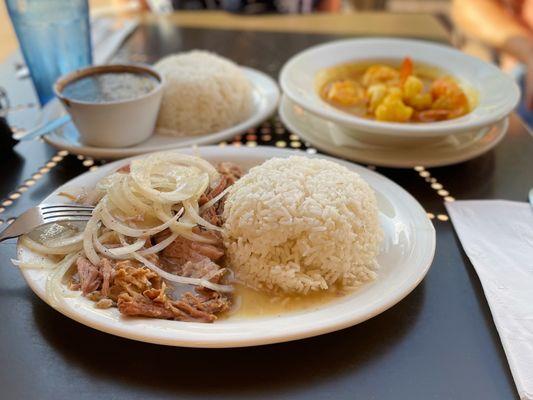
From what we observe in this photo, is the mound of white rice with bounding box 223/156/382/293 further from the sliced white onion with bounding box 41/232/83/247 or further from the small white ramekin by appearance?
the small white ramekin

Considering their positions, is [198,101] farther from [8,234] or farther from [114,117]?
[8,234]

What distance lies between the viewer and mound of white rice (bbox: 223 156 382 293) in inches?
47.7

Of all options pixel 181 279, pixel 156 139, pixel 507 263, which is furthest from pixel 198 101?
pixel 507 263

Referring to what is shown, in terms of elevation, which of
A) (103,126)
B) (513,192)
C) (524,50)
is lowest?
(524,50)

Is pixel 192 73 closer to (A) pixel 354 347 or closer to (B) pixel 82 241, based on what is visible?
(B) pixel 82 241

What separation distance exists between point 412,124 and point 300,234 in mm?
721

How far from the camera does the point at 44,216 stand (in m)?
1.30

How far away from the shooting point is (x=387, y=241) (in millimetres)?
1355

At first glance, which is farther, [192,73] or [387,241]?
[192,73]

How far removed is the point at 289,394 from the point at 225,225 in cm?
45

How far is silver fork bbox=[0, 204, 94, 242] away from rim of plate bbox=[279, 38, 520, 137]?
768 mm

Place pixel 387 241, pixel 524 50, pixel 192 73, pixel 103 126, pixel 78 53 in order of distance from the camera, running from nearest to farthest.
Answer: pixel 387 241 → pixel 103 126 → pixel 192 73 → pixel 78 53 → pixel 524 50

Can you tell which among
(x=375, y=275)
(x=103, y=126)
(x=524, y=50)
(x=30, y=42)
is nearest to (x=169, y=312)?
(x=375, y=275)

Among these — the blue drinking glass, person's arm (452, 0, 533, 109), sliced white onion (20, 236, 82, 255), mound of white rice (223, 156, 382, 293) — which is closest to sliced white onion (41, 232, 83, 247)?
sliced white onion (20, 236, 82, 255)
